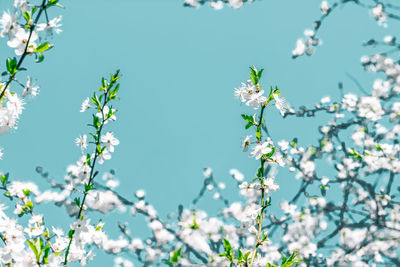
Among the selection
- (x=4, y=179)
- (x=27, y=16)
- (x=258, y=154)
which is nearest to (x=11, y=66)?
(x=27, y=16)

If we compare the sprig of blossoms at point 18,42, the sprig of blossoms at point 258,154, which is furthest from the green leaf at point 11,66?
the sprig of blossoms at point 258,154

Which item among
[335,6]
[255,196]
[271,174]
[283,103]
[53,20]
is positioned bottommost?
[271,174]

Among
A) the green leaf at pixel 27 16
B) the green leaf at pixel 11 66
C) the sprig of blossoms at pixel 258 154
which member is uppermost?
the green leaf at pixel 27 16

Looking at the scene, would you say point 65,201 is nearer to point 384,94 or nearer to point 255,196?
point 255,196

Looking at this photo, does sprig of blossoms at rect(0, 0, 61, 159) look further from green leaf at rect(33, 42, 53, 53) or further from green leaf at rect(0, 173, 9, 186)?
green leaf at rect(0, 173, 9, 186)

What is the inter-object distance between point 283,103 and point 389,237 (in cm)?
520

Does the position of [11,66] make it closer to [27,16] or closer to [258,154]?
[27,16]

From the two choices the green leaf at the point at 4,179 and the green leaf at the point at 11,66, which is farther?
the green leaf at the point at 4,179

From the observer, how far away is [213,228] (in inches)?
275

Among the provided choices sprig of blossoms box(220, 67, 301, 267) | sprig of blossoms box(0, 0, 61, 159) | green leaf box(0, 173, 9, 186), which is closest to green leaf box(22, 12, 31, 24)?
sprig of blossoms box(0, 0, 61, 159)

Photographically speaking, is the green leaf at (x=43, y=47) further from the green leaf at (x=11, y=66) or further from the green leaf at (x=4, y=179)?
the green leaf at (x=4, y=179)

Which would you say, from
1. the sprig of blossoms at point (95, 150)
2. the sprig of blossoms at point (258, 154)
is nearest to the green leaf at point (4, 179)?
the sprig of blossoms at point (95, 150)

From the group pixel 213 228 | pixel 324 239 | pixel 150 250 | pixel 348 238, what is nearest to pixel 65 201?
pixel 150 250

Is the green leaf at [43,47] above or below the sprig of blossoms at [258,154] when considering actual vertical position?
above
